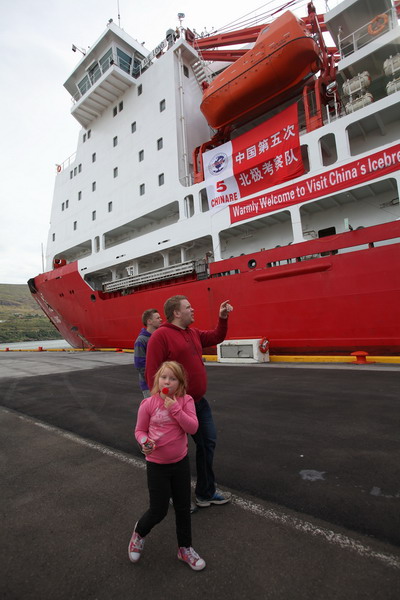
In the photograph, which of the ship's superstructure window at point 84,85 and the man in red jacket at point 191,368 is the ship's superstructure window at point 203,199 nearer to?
the man in red jacket at point 191,368

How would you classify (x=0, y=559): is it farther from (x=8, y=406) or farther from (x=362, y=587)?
(x=8, y=406)

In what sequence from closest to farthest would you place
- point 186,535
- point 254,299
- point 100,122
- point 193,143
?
1. point 186,535
2. point 254,299
3. point 193,143
4. point 100,122

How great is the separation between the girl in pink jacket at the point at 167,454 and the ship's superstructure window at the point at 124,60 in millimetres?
20242

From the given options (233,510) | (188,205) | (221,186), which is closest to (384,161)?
(221,186)

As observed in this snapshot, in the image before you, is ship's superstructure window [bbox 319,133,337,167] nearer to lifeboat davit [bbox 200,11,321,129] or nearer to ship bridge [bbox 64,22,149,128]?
lifeboat davit [bbox 200,11,321,129]

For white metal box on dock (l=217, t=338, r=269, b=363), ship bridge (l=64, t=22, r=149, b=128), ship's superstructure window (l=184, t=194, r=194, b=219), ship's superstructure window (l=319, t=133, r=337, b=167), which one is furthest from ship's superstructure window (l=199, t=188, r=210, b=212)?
ship bridge (l=64, t=22, r=149, b=128)

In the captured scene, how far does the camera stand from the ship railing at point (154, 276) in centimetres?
1091

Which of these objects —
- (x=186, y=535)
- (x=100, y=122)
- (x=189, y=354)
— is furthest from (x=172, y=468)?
(x=100, y=122)

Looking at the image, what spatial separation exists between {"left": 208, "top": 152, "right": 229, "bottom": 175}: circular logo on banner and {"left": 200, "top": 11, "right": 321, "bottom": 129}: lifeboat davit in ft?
4.55

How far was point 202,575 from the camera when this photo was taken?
1.49m

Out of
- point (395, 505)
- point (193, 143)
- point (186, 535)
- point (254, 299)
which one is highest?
point (193, 143)

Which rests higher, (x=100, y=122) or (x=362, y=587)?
(x=100, y=122)

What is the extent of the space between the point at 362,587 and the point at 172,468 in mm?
996

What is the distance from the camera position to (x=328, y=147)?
10.1m
